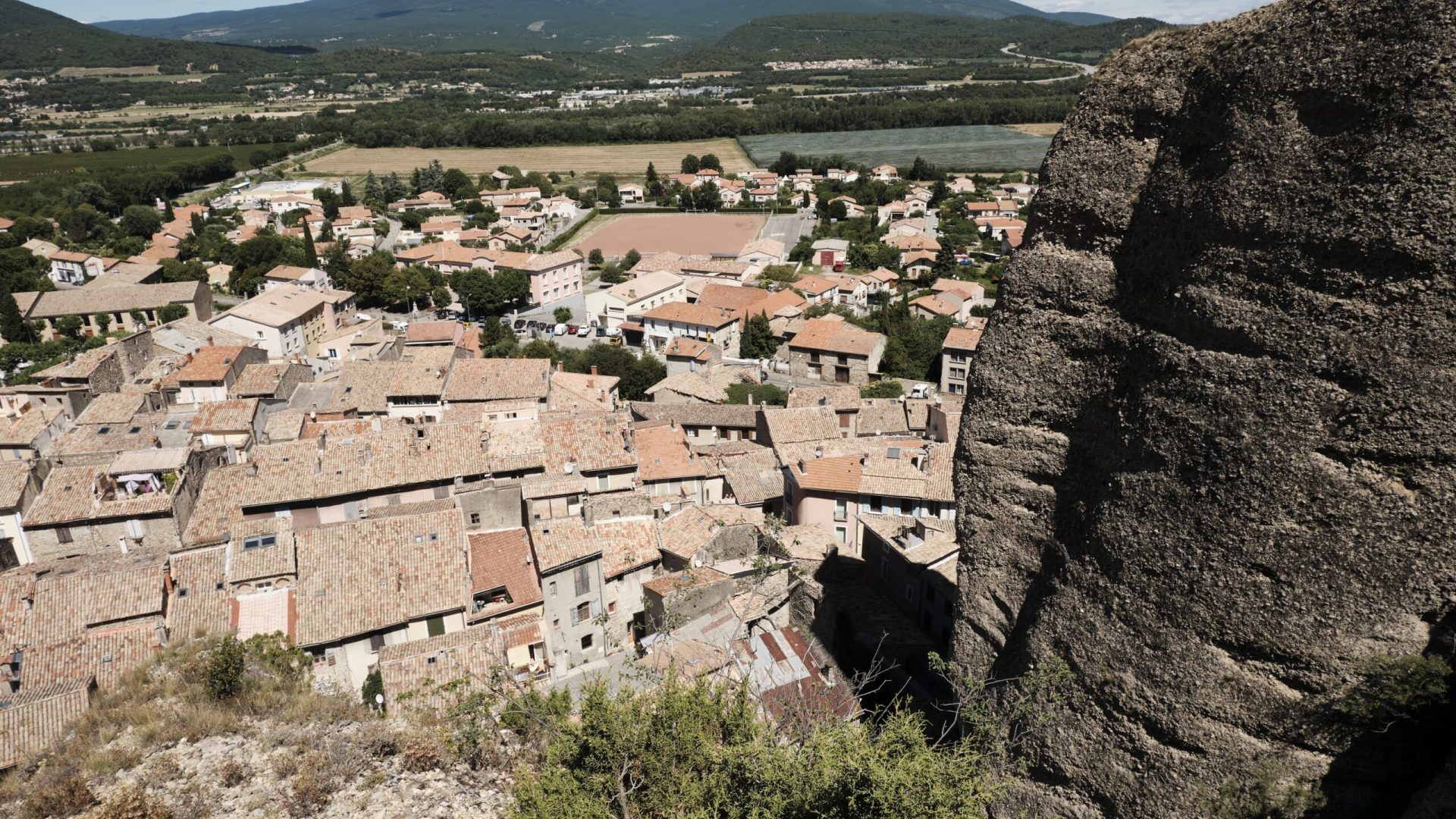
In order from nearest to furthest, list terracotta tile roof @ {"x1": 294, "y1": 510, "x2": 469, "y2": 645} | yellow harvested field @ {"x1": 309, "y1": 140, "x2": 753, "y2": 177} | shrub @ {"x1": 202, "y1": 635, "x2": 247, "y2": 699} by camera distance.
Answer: shrub @ {"x1": 202, "y1": 635, "x2": 247, "y2": 699}, terracotta tile roof @ {"x1": 294, "y1": 510, "x2": 469, "y2": 645}, yellow harvested field @ {"x1": 309, "y1": 140, "x2": 753, "y2": 177}

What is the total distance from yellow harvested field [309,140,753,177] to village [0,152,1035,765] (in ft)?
305

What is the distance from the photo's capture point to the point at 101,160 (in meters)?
152

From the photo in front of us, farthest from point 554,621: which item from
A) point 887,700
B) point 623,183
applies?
point 623,183

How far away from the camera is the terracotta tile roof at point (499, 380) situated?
158 feet

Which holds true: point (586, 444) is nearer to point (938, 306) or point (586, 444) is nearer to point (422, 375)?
point (422, 375)

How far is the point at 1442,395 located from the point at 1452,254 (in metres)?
1.59

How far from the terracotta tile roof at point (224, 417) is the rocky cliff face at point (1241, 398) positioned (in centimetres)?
4131

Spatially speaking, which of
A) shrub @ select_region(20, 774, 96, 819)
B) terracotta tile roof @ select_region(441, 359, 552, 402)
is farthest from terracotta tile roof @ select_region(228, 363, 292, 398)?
shrub @ select_region(20, 774, 96, 819)

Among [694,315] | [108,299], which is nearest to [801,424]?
[694,315]

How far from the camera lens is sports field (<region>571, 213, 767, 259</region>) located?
113 m

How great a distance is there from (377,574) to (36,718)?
30.7 ft

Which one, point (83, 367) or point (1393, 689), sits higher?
point (1393, 689)

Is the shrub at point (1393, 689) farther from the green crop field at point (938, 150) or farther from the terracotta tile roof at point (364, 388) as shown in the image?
the green crop field at point (938, 150)

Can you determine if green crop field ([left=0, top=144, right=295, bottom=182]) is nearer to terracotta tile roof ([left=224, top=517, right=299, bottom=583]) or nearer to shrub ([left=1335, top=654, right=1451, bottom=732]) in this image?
terracotta tile roof ([left=224, top=517, right=299, bottom=583])
